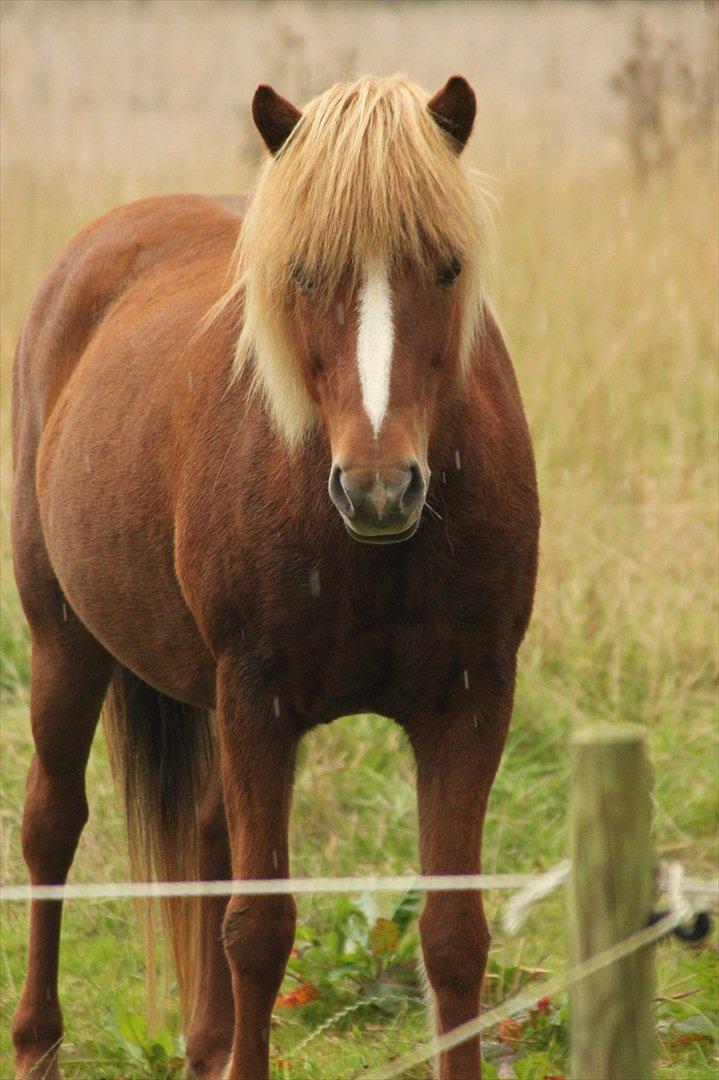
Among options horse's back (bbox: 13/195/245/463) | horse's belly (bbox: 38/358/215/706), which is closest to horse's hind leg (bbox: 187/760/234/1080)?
horse's belly (bbox: 38/358/215/706)

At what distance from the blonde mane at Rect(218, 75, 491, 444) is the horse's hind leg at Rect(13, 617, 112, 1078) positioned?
129 centimetres

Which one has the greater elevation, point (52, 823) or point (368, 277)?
point (368, 277)

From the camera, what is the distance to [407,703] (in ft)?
8.39

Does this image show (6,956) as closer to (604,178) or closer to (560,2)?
(604,178)

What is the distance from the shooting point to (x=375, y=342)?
211cm

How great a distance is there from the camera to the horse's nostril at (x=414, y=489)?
79.0 inches

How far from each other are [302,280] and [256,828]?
1023 millimetres

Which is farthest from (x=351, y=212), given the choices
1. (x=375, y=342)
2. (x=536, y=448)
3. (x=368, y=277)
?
(x=536, y=448)

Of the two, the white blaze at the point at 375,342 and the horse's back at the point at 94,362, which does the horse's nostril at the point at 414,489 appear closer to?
the white blaze at the point at 375,342

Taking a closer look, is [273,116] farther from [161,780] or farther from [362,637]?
[161,780]

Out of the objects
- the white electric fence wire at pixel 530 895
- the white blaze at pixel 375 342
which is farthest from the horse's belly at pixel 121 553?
the white electric fence wire at pixel 530 895

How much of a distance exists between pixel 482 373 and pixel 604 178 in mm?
6066

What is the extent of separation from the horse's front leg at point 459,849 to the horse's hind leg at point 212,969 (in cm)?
96

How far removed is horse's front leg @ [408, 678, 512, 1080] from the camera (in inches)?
98.0
